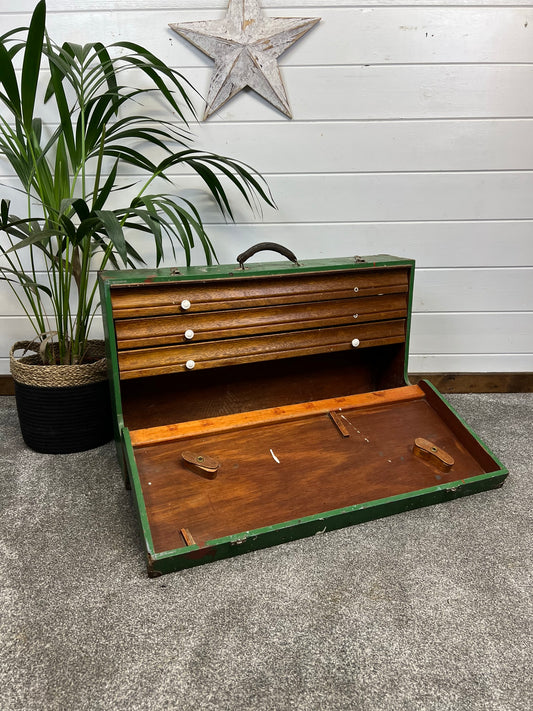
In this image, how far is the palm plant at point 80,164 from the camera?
5.23ft

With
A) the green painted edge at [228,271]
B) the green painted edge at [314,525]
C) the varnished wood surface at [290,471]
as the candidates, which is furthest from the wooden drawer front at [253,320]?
the green painted edge at [314,525]

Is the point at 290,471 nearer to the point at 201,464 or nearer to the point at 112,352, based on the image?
the point at 201,464

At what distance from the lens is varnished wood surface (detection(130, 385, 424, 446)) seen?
5.39 feet

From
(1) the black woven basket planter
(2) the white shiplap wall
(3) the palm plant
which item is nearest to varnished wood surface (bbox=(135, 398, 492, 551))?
(1) the black woven basket planter

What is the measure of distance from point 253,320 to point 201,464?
53 cm

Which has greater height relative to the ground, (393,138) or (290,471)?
(393,138)

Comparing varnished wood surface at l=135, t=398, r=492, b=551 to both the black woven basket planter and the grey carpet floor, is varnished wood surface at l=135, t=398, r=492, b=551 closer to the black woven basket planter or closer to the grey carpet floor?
the grey carpet floor

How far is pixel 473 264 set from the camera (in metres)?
2.46

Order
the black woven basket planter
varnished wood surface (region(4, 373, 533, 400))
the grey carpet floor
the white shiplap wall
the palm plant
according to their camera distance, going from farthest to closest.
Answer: varnished wood surface (region(4, 373, 533, 400)), the white shiplap wall, the black woven basket planter, the palm plant, the grey carpet floor

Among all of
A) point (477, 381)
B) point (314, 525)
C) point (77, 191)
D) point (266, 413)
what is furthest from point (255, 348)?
point (477, 381)

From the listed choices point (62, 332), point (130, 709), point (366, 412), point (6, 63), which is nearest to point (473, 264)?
point (366, 412)

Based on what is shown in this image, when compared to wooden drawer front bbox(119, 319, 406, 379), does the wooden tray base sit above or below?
below

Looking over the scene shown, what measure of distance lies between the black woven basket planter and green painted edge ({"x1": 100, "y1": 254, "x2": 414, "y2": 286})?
0.40 metres

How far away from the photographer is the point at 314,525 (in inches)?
58.2
